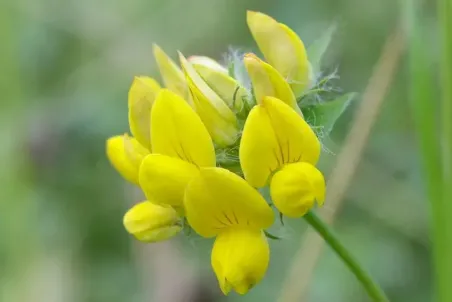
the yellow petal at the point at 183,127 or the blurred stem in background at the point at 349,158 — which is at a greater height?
the yellow petal at the point at 183,127

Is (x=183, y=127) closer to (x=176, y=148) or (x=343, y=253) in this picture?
(x=176, y=148)

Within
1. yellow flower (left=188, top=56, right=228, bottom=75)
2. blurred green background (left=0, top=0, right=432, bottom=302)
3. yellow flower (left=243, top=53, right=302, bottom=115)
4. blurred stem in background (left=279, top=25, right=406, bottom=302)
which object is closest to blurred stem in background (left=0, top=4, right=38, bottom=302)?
blurred green background (left=0, top=0, right=432, bottom=302)

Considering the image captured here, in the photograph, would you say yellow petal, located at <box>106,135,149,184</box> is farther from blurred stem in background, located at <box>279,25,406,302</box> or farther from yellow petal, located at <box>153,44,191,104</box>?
blurred stem in background, located at <box>279,25,406,302</box>

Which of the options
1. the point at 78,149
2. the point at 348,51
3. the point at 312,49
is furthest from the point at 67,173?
the point at 312,49

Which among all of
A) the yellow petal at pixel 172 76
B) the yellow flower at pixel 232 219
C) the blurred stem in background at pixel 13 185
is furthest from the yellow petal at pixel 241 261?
the blurred stem in background at pixel 13 185

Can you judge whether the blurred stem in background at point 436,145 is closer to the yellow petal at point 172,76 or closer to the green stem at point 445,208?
the green stem at point 445,208

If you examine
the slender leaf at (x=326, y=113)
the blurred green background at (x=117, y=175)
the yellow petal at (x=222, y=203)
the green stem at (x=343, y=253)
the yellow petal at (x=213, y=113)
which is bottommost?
the blurred green background at (x=117, y=175)

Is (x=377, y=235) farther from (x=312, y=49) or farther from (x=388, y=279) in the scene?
(x=312, y=49)

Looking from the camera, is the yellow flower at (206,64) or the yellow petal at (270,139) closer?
the yellow petal at (270,139)
